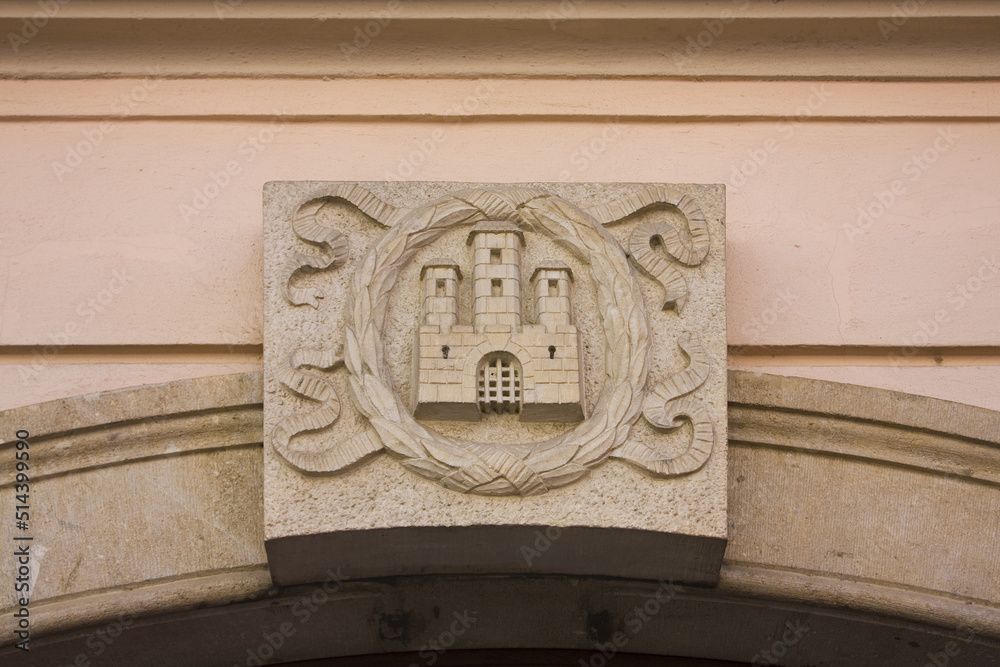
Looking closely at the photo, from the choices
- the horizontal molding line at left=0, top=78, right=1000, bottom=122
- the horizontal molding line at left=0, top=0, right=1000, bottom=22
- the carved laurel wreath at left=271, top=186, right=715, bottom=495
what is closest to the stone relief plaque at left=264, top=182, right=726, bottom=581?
the carved laurel wreath at left=271, top=186, right=715, bottom=495

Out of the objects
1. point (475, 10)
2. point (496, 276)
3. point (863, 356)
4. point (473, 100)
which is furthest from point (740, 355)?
point (475, 10)

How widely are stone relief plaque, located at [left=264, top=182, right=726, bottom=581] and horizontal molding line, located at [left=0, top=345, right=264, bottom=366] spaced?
8.4 inches

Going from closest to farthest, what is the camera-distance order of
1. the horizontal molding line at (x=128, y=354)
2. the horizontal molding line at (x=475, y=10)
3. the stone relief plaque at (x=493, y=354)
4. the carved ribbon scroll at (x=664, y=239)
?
the stone relief plaque at (x=493, y=354) < the carved ribbon scroll at (x=664, y=239) < the horizontal molding line at (x=128, y=354) < the horizontal molding line at (x=475, y=10)

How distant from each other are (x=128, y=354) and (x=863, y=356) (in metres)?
1.69

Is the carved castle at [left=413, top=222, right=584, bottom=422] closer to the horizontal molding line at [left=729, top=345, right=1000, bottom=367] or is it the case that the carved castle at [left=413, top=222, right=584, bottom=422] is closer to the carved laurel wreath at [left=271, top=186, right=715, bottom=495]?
the carved laurel wreath at [left=271, top=186, right=715, bottom=495]

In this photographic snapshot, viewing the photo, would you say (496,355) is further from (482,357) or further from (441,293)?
(441,293)

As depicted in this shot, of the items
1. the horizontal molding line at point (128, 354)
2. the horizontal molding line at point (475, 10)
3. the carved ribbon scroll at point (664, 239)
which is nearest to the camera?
the carved ribbon scroll at point (664, 239)

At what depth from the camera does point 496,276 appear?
2.79 m

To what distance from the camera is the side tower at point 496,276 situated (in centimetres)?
274

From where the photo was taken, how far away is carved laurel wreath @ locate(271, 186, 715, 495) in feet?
8.70

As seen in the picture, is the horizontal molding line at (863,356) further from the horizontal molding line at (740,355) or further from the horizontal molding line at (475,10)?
the horizontal molding line at (475,10)

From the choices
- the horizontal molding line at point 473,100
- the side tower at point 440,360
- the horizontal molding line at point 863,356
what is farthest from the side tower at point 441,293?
the horizontal molding line at point 863,356

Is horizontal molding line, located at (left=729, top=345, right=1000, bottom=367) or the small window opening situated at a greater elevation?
horizontal molding line, located at (left=729, top=345, right=1000, bottom=367)

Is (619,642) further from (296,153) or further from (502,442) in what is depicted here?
(296,153)
